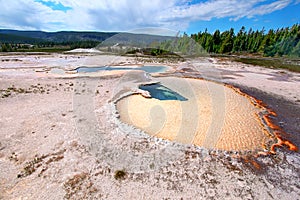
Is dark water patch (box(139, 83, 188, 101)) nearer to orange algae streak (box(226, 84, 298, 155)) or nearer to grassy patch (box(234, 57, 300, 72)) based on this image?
orange algae streak (box(226, 84, 298, 155))

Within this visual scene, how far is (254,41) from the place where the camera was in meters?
74.8

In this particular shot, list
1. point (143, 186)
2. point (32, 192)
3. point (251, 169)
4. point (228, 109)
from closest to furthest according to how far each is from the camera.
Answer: point (32, 192) → point (143, 186) → point (251, 169) → point (228, 109)

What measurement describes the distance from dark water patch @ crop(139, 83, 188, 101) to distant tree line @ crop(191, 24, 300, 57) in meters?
67.2

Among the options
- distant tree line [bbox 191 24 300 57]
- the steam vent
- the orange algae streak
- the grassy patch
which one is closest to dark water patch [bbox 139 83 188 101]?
the steam vent

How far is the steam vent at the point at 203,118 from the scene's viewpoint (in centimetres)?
882

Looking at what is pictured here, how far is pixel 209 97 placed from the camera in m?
15.8

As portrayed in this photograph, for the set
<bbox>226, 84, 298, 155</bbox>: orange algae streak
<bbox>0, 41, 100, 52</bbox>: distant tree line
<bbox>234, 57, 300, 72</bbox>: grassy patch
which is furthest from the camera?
<bbox>0, 41, 100, 52</bbox>: distant tree line

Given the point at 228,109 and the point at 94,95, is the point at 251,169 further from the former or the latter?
the point at 94,95

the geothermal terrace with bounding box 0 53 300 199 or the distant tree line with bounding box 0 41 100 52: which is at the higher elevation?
the distant tree line with bounding box 0 41 100 52

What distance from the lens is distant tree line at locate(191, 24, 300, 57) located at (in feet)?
205

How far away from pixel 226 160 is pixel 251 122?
566 cm

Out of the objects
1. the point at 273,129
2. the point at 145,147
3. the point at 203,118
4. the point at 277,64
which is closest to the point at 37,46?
the point at 203,118

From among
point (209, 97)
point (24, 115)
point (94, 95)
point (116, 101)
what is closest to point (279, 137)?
point (209, 97)

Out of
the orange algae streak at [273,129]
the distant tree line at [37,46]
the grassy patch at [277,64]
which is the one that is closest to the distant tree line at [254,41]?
the grassy patch at [277,64]
